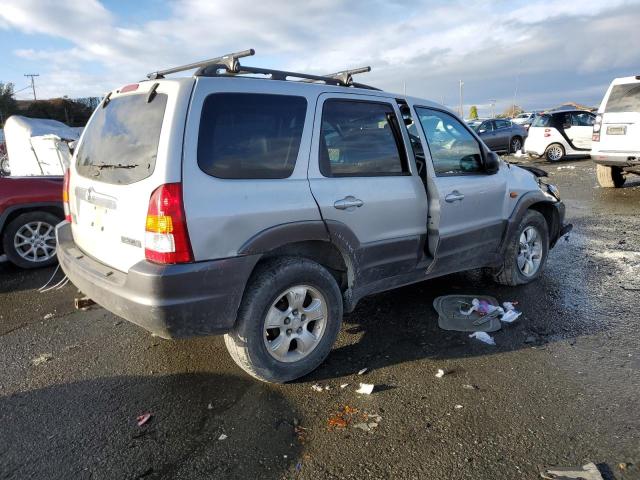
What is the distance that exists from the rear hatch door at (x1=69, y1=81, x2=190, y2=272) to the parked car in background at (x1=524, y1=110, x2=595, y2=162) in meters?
15.7

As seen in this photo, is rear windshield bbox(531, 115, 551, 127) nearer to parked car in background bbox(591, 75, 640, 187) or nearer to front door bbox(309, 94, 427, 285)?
parked car in background bbox(591, 75, 640, 187)

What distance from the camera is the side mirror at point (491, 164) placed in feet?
14.3

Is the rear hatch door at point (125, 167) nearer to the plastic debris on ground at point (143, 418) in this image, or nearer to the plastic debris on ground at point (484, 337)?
the plastic debris on ground at point (143, 418)

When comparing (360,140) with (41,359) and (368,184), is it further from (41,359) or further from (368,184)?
(41,359)

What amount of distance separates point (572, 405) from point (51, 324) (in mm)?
4180

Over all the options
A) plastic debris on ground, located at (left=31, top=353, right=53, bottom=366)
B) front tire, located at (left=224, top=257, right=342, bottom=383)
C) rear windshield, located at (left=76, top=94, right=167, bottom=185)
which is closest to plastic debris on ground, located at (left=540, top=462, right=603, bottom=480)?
front tire, located at (left=224, top=257, right=342, bottom=383)

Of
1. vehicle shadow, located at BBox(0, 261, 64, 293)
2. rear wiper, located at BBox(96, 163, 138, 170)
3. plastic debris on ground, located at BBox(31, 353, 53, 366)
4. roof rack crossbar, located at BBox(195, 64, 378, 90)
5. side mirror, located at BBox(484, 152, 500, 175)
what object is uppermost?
roof rack crossbar, located at BBox(195, 64, 378, 90)

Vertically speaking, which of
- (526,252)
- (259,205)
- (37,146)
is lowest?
(526,252)

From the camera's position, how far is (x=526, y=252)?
5.02 m

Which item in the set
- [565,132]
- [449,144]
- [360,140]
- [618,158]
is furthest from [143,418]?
[565,132]

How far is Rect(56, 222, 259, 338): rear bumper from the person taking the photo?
2.64m

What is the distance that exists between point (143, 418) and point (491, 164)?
3.52 m

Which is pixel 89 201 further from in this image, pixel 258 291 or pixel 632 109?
pixel 632 109

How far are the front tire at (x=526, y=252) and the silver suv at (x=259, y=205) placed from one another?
895mm
